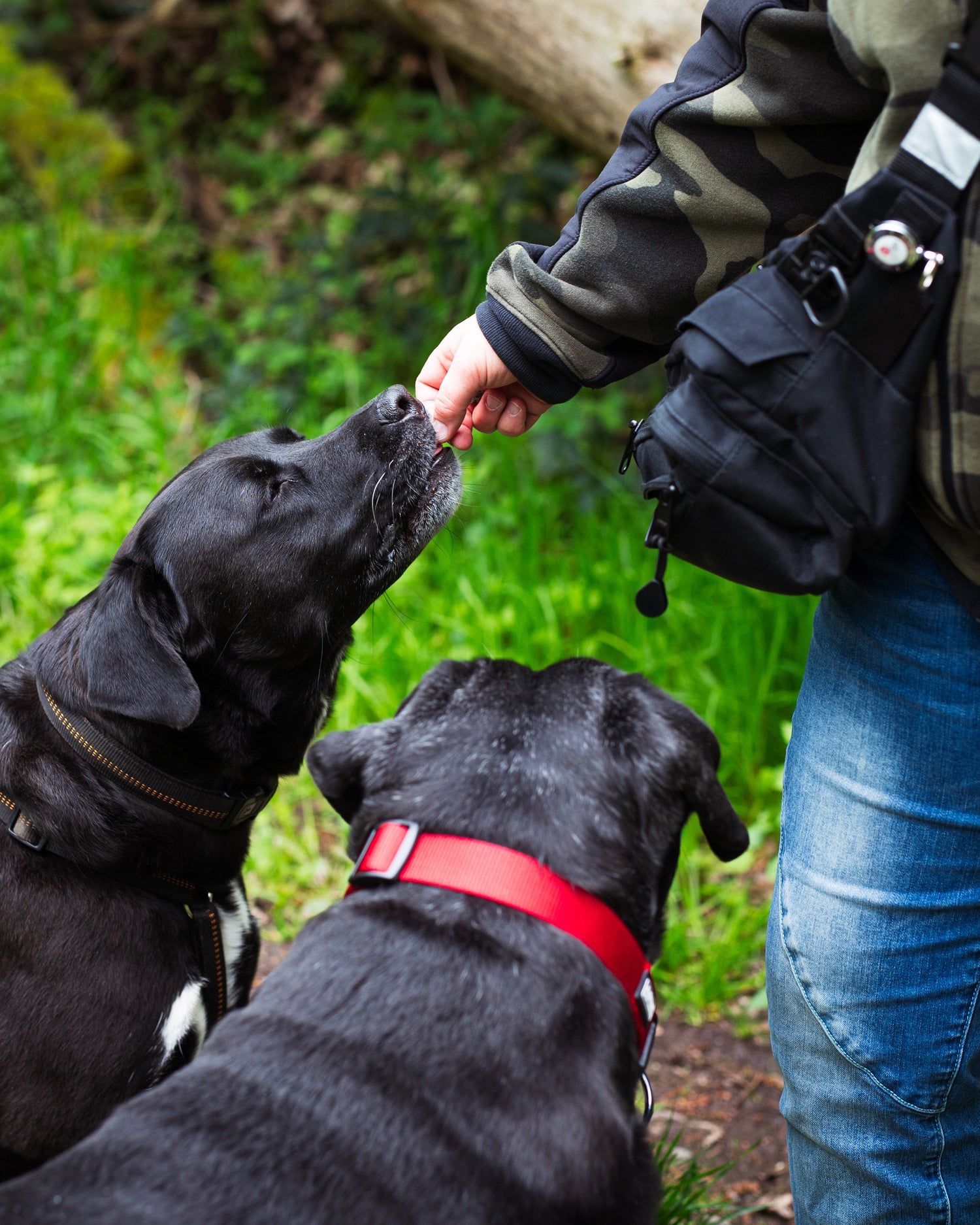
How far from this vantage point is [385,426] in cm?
257

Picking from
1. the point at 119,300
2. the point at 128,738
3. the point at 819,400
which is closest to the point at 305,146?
the point at 119,300

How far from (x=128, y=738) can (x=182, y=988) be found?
48 centimetres

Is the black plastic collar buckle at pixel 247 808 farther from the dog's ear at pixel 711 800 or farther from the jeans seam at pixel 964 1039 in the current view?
the jeans seam at pixel 964 1039

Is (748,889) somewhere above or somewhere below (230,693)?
below

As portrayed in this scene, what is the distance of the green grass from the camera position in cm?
358

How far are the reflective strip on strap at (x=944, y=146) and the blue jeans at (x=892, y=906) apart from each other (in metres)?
0.48

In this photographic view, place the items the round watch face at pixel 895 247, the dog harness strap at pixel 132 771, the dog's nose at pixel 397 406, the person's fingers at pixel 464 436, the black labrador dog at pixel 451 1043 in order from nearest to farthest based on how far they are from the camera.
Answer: the black labrador dog at pixel 451 1043 < the round watch face at pixel 895 247 < the dog harness strap at pixel 132 771 < the person's fingers at pixel 464 436 < the dog's nose at pixel 397 406

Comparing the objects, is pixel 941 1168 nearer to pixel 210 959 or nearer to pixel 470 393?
pixel 210 959

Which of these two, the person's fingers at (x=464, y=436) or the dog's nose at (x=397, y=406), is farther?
the dog's nose at (x=397, y=406)

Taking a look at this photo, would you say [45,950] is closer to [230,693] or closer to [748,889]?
[230,693]

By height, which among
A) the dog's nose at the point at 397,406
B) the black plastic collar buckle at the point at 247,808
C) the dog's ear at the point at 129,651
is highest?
the dog's nose at the point at 397,406

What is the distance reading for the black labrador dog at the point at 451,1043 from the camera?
131 cm

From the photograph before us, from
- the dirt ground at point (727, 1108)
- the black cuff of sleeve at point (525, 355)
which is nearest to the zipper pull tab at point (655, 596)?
the black cuff of sleeve at point (525, 355)

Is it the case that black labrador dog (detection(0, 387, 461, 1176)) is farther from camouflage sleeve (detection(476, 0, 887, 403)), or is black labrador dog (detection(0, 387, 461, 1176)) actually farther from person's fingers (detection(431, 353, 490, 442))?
camouflage sleeve (detection(476, 0, 887, 403))
